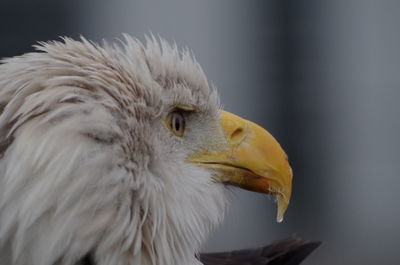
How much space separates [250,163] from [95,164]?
1.81ft

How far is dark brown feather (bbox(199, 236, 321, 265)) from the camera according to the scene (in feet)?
10.9

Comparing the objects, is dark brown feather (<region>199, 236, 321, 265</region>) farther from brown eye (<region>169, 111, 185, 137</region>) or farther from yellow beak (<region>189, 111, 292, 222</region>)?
brown eye (<region>169, 111, 185, 137</region>)

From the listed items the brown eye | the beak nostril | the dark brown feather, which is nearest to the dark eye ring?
the brown eye


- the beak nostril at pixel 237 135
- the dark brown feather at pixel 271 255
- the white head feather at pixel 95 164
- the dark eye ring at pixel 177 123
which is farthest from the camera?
the dark brown feather at pixel 271 255

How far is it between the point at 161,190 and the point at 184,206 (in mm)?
104

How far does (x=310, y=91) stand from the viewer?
311 inches

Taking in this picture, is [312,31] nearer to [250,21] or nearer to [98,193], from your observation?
[250,21]

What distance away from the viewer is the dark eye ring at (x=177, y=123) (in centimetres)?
257

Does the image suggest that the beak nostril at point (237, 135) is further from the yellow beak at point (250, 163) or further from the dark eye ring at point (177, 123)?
the dark eye ring at point (177, 123)

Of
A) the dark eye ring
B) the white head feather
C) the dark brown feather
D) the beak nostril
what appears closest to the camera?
the white head feather

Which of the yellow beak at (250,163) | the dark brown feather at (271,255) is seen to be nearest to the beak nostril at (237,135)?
the yellow beak at (250,163)

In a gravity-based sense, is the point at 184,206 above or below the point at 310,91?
above

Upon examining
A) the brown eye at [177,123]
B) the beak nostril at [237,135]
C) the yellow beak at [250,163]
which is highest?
the brown eye at [177,123]

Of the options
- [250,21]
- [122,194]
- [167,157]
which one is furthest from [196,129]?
[250,21]
